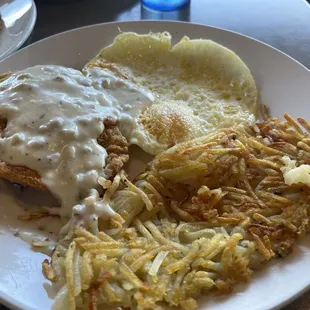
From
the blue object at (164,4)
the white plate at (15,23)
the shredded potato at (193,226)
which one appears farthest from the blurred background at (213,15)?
the shredded potato at (193,226)

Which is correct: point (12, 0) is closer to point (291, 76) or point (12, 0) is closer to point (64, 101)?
point (64, 101)

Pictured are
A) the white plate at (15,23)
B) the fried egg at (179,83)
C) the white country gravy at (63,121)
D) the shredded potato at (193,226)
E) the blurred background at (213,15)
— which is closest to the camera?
the shredded potato at (193,226)

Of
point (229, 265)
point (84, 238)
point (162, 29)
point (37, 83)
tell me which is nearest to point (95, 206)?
point (84, 238)

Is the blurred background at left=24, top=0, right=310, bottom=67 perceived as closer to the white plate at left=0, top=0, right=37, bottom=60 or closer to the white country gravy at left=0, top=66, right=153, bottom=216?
the white plate at left=0, top=0, right=37, bottom=60

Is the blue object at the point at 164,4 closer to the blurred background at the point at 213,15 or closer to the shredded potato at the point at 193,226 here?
the blurred background at the point at 213,15

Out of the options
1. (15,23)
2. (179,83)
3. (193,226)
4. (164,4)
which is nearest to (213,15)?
(164,4)

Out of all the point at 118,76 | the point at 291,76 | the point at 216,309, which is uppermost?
the point at 291,76
